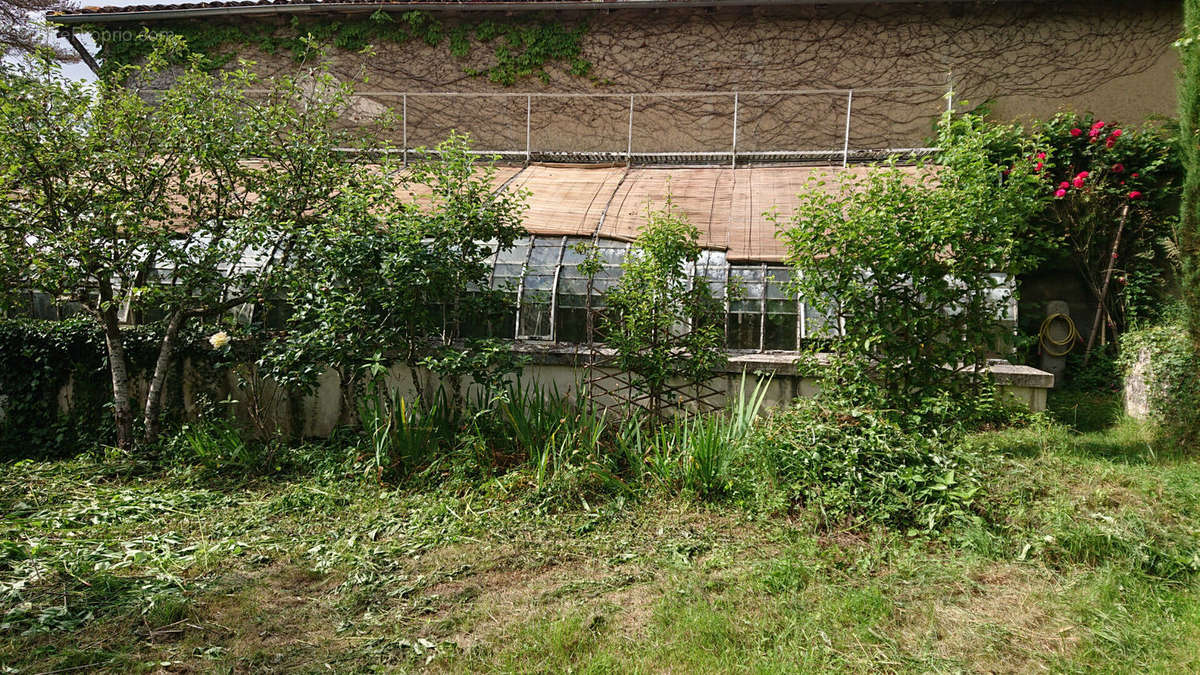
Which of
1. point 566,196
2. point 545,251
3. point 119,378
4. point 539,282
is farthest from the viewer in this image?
point 566,196

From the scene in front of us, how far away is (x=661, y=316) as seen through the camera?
236 inches

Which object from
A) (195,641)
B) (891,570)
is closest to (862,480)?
(891,570)

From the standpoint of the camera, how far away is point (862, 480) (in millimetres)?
4531

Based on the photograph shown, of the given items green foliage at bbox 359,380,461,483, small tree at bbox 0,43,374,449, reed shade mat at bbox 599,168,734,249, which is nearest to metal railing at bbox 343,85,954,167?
reed shade mat at bbox 599,168,734,249

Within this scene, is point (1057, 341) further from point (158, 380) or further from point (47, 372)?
point (47, 372)

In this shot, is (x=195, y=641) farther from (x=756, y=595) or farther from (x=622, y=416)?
(x=622, y=416)

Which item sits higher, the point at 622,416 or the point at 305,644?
the point at 622,416

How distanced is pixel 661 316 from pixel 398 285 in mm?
2363

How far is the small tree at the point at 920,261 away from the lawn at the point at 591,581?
0.80 metres

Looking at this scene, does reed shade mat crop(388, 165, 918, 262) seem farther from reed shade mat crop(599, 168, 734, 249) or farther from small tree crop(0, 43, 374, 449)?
small tree crop(0, 43, 374, 449)

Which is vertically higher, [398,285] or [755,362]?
[398,285]

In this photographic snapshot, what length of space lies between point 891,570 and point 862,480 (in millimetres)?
797

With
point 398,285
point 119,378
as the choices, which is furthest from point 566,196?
point 119,378

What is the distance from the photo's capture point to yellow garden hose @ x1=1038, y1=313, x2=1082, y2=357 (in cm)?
916
